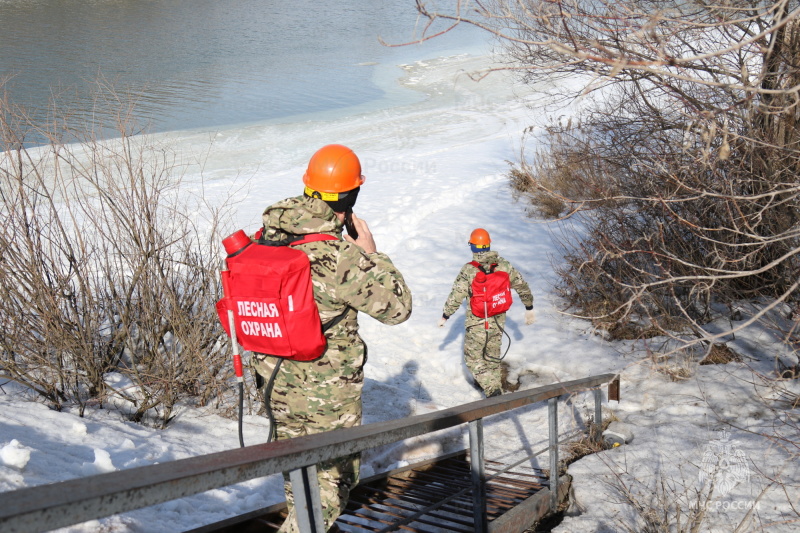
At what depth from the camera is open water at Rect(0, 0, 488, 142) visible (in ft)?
70.2

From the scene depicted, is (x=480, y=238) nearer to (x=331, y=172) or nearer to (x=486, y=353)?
(x=486, y=353)

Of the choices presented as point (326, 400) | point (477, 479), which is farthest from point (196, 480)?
point (477, 479)

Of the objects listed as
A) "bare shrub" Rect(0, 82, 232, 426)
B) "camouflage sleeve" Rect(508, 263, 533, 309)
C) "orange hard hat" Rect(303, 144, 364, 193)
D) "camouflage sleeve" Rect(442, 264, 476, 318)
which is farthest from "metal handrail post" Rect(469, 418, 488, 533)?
"camouflage sleeve" Rect(508, 263, 533, 309)

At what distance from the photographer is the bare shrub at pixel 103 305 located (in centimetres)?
536

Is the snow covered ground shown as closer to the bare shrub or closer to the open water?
the bare shrub

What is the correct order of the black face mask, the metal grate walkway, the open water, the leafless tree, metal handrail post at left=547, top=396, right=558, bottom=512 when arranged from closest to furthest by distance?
1. the black face mask
2. the metal grate walkway
3. metal handrail post at left=547, top=396, right=558, bottom=512
4. the leafless tree
5. the open water

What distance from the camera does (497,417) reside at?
666cm

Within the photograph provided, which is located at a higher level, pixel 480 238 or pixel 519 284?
pixel 480 238

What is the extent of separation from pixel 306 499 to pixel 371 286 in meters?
1.18

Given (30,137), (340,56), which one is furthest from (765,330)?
(340,56)

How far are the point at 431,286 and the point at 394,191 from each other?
15.3 ft

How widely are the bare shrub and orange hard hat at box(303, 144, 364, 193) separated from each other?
7.85 ft

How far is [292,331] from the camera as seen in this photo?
3119 millimetres

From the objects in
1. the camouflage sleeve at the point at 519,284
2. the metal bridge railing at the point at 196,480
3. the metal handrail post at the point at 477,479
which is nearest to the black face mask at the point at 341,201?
the metal bridge railing at the point at 196,480
